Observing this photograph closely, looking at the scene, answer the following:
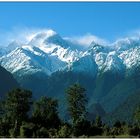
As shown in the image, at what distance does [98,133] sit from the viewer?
164m

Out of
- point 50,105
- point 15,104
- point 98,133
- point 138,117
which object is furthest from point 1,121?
point 138,117

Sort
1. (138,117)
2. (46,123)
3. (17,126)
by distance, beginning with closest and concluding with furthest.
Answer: (17,126) → (46,123) → (138,117)

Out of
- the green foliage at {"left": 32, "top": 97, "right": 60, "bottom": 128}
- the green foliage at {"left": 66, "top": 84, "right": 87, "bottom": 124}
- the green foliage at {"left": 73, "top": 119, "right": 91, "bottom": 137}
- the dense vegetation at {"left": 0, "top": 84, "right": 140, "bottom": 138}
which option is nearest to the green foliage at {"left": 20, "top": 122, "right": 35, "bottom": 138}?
the dense vegetation at {"left": 0, "top": 84, "right": 140, "bottom": 138}

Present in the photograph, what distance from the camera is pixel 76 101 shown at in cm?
17488

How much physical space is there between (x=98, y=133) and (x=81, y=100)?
17.1 meters

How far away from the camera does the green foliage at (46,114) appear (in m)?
171

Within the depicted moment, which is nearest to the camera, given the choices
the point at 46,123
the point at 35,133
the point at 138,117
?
the point at 35,133

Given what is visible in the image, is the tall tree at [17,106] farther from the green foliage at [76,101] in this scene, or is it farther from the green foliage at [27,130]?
the green foliage at [76,101]

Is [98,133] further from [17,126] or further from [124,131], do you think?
[17,126]

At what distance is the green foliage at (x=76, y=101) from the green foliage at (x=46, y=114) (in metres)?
6.83

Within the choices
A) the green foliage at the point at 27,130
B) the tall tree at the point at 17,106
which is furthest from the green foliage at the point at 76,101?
the green foliage at the point at 27,130

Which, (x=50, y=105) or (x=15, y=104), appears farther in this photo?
(x=50, y=105)

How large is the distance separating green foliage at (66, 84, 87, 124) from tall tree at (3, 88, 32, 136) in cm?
1627

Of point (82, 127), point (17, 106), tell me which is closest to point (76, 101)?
point (82, 127)
